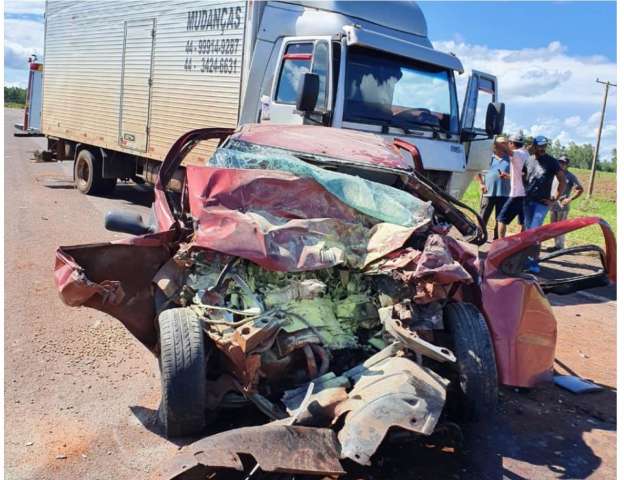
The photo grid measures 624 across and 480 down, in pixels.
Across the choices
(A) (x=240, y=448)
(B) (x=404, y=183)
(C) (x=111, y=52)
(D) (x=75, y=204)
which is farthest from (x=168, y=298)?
(C) (x=111, y=52)

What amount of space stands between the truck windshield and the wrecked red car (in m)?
2.92

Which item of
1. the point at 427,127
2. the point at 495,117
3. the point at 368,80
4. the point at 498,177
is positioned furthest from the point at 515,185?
the point at 368,80

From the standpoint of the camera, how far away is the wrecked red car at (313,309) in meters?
2.81

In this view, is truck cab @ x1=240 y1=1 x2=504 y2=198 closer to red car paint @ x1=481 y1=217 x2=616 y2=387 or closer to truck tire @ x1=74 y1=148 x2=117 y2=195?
red car paint @ x1=481 y1=217 x2=616 y2=387

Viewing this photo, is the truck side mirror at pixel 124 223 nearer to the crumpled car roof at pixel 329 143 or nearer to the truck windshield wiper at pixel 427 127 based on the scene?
the crumpled car roof at pixel 329 143

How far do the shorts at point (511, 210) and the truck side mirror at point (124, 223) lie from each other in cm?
593

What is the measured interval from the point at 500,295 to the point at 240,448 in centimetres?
196

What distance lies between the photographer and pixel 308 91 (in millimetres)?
6504

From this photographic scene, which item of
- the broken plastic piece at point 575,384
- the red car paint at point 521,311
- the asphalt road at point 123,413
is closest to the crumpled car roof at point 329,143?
the red car paint at point 521,311

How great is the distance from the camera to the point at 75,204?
35.7 feet

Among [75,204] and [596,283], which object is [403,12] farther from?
[75,204]

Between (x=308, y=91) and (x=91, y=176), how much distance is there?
7.11m

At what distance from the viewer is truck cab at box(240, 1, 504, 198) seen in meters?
6.85

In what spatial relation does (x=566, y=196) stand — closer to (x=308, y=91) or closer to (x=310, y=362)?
(x=308, y=91)
